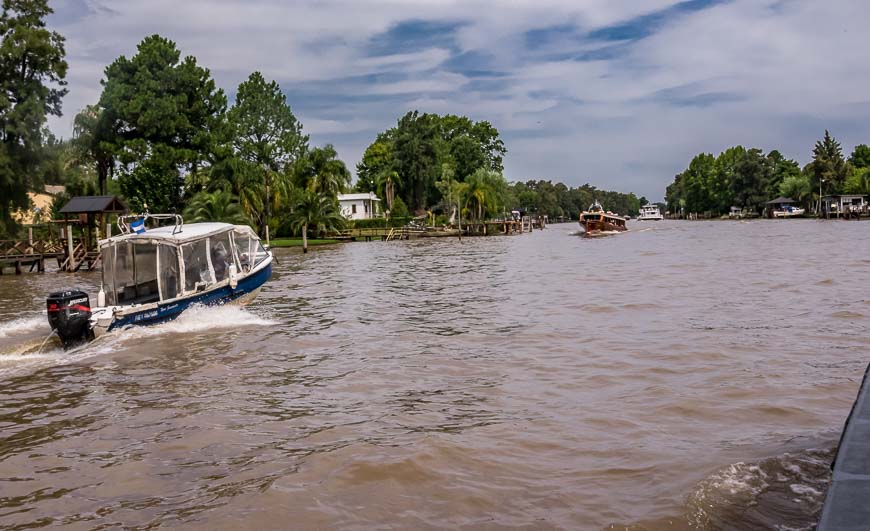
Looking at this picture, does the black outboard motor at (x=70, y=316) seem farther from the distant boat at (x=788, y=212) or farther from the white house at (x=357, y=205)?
the distant boat at (x=788, y=212)

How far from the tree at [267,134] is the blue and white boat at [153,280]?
51.7 meters

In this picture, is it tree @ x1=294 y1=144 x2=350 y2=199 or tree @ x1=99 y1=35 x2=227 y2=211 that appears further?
tree @ x1=294 y1=144 x2=350 y2=199

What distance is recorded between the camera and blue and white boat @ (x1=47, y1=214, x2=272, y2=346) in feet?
Answer: 47.6

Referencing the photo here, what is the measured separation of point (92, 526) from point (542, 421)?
5.10 m

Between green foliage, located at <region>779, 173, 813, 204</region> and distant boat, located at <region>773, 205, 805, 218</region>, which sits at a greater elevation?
green foliage, located at <region>779, 173, 813, 204</region>

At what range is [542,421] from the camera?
8805mm

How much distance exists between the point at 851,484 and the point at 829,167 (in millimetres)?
128964

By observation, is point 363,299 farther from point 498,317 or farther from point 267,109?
point 267,109

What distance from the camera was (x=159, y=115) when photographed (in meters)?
56.3

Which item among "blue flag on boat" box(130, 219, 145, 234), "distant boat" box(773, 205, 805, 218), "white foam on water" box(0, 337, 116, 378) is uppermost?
"distant boat" box(773, 205, 805, 218)

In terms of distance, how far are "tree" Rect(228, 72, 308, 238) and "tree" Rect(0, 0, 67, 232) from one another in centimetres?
2492

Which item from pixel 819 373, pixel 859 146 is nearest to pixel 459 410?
pixel 819 373

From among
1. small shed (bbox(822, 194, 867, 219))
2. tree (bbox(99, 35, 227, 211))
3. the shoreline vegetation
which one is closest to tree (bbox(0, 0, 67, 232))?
the shoreline vegetation

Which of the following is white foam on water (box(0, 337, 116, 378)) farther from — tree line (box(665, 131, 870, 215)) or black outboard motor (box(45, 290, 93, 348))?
tree line (box(665, 131, 870, 215))
